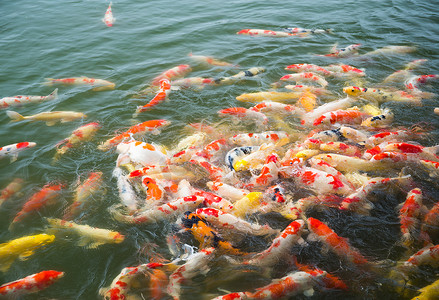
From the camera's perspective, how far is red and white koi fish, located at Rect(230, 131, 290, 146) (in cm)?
586

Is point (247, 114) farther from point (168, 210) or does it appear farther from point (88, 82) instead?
point (88, 82)

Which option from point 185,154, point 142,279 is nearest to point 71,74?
point 185,154

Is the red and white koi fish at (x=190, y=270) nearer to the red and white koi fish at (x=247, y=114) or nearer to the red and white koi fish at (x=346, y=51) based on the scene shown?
the red and white koi fish at (x=247, y=114)

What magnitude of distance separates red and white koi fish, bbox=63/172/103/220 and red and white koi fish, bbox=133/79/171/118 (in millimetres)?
2256

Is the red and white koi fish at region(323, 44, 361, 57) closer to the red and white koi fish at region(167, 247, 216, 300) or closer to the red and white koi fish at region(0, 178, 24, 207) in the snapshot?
the red and white koi fish at region(167, 247, 216, 300)

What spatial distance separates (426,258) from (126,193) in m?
4.14

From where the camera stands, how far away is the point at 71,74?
9305mm

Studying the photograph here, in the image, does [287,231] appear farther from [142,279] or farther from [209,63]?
[209,63]

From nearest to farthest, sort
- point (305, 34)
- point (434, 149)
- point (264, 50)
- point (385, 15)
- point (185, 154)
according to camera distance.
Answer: point (434, 149), point (185, 154), point (264, 50), point (305, 34), point (385, 15)

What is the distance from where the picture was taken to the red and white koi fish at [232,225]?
13.9 ft

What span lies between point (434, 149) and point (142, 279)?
4922 mm

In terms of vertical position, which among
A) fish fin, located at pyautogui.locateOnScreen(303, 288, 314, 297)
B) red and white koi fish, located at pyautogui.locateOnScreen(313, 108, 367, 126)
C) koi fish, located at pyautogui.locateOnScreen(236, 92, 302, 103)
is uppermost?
koi fish, located at pyautogui.locateOnScreen(236, 92, 302, 103)

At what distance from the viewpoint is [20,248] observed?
429 cm

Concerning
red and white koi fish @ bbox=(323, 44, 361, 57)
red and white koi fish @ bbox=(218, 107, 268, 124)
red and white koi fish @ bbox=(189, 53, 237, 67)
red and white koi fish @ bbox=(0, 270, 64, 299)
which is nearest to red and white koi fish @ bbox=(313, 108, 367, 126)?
red and white koi fish @ bbox=(218, 107, 268, 124)
